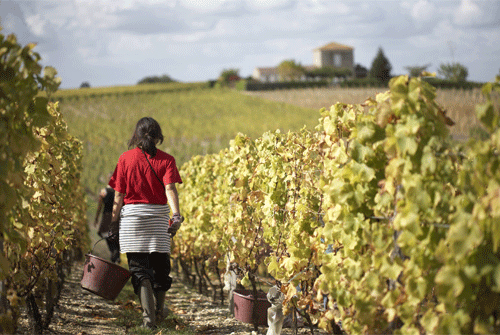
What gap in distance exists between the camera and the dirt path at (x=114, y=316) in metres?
4.23

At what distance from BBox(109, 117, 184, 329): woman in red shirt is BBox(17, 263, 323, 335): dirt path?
54cm

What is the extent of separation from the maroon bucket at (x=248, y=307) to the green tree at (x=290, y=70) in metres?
73.2

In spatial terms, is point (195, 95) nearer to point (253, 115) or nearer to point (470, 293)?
point (253, 115)

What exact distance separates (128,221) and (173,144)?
2254cm

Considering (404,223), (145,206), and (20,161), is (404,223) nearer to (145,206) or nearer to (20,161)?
(20,161)

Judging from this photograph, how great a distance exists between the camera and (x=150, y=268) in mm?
4055

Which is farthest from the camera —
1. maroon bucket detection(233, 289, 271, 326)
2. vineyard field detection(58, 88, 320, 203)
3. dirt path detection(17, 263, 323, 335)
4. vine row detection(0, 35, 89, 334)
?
vineyard field detection(58, 88, 320, 203)

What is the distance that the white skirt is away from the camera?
3.93m

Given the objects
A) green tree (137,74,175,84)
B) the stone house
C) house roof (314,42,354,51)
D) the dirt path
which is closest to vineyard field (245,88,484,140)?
the dirt path

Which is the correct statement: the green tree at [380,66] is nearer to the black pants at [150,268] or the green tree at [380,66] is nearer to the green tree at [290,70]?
the green tree at [290,70]

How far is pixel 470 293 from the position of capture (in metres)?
1.99

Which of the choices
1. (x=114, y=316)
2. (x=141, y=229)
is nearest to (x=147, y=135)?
(x=141, y=229)

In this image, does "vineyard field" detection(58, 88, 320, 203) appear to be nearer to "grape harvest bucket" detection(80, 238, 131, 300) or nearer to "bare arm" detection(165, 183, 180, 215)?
"grape harvest bucket" detection(80, 238, 131, 300)

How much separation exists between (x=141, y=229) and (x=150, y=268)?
1.15 feet
